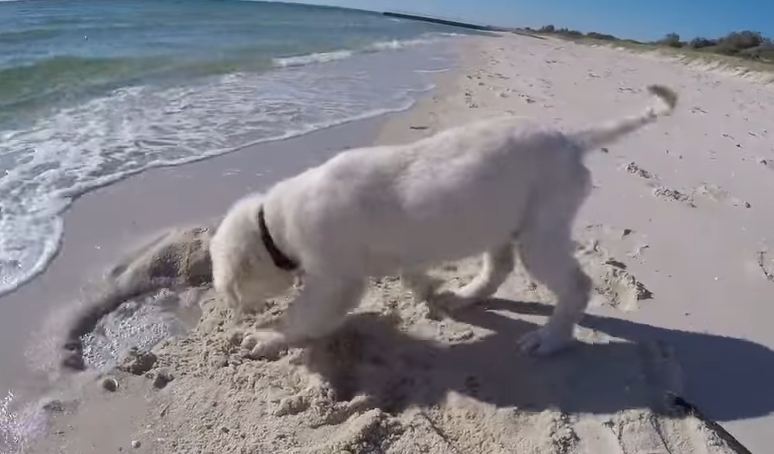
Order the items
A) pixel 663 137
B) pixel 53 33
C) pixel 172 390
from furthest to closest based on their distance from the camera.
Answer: pixel 53 33, pixel 663 137, pixel 172 390

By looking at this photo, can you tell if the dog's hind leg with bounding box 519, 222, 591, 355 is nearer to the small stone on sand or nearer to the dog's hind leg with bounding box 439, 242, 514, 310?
the dog's hind leg with bounding box 439, 242, 514, 310

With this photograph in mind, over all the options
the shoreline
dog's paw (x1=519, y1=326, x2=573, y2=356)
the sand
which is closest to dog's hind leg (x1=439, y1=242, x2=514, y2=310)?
the sand

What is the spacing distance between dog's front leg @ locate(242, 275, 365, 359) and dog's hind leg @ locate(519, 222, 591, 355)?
2.90 ft

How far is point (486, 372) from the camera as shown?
11.4ft

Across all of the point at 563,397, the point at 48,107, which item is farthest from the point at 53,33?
→ the point at 563,397

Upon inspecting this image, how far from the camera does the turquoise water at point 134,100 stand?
5457 millimetres

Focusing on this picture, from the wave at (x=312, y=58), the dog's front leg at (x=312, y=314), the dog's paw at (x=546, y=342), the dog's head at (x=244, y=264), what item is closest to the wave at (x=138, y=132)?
the dog's head at (x=244, y=264)

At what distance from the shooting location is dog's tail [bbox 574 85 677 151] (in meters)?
3.62

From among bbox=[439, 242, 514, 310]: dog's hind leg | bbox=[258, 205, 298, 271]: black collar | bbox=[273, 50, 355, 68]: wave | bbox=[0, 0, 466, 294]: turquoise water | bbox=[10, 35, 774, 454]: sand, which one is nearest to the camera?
bbox=[10, 35, 774, 454]: sand

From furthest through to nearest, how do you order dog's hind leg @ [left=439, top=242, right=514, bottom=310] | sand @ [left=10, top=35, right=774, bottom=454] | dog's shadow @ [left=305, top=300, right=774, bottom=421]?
1. dog's hind leg @ [left=439, top=242, right=514, bottom=310]
2. dog's shadow @ [left=305, top=300, right=774, bottom=421]
3. sand @ [left=10, top=35, right=774, bottom=454]

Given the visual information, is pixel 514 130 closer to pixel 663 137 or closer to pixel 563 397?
pixel 563 397

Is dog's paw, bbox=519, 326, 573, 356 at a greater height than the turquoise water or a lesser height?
greater

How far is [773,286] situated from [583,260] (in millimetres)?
1192

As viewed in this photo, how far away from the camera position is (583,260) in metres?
4.59
